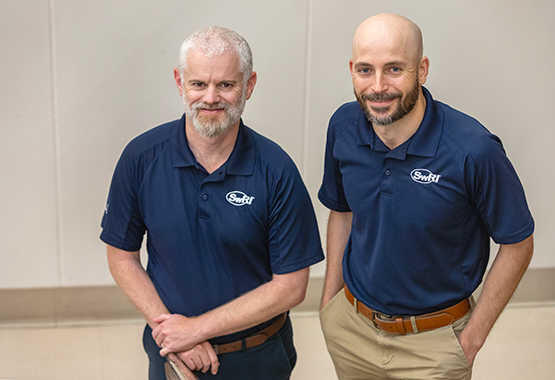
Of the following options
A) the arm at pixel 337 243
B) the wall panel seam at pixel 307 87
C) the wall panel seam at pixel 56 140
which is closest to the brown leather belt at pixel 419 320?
the arm at pixel 337 243

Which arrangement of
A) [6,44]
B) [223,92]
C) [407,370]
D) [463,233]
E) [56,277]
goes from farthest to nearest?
1. [56,277]
2. [6,44]
3. [407,370]
4. [463,233]
5. [223,92]

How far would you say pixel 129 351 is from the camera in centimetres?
376

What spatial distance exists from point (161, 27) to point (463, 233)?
6.76ft

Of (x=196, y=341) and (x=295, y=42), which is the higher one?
Answer: (x=295, y=42)

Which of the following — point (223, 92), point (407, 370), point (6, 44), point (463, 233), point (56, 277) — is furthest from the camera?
point (56, 277)

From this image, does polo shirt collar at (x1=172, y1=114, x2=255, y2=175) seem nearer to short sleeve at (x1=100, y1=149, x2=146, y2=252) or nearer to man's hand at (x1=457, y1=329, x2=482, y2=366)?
short sleeve at (x1=100, y1=149, x2=146, y2=252)

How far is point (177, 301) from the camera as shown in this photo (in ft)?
7.07

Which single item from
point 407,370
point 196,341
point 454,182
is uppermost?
point 454,182

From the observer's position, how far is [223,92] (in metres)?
2.00

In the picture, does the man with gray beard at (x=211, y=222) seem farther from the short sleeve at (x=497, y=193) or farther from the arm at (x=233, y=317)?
the short sleeve at (x=497, y=193)

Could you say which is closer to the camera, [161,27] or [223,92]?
[223,92]

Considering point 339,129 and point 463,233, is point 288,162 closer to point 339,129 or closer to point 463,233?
point 339,129

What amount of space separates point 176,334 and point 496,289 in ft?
3.07

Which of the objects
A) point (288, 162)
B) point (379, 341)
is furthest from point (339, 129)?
point (379, 341)
